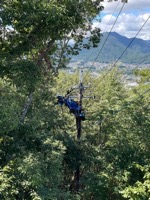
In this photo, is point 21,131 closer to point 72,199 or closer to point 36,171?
point 36,171

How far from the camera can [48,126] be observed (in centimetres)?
1227

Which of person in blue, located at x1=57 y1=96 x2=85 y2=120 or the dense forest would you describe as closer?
the dense forest

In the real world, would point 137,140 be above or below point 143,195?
above

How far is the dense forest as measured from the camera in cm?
643

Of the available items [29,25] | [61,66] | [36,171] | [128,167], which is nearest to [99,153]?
[128,167]

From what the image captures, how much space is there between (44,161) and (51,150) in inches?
32.9

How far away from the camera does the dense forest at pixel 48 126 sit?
21.1 feet

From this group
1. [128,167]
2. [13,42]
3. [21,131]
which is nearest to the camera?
[13,42]

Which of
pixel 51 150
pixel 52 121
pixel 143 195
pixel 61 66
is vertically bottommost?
pixel 143 195

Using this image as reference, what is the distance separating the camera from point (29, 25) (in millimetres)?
6559

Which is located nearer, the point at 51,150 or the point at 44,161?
the point at 44,161

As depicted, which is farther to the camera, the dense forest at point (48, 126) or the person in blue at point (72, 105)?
the person in blue at point (72, 105)

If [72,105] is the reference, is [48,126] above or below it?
below

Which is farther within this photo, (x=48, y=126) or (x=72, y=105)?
(x=72, y=105)
